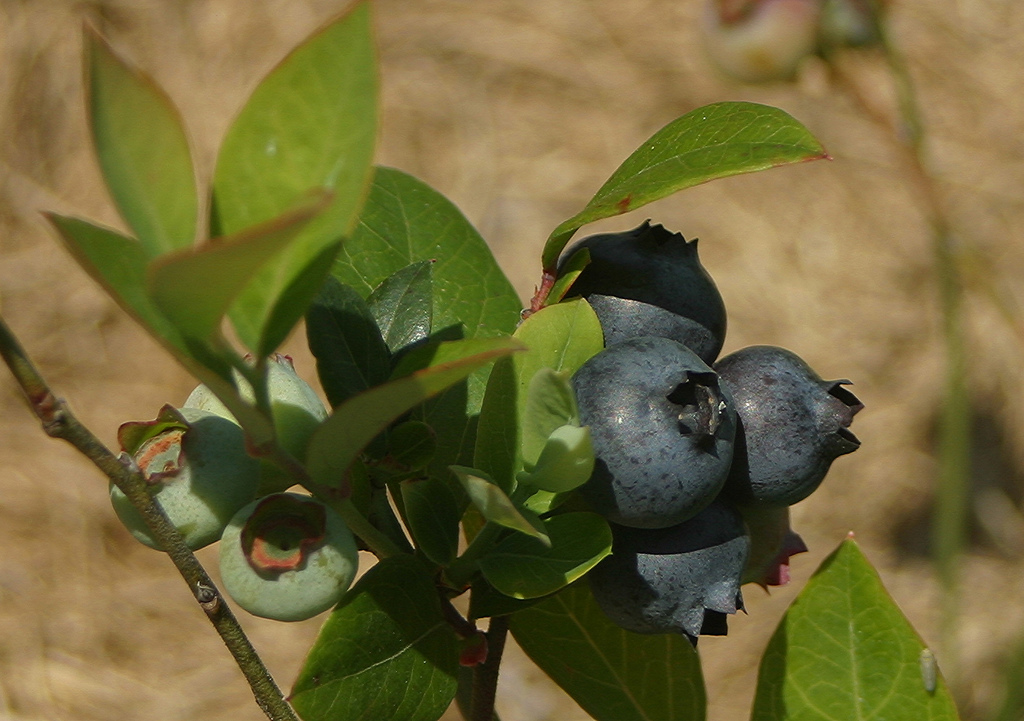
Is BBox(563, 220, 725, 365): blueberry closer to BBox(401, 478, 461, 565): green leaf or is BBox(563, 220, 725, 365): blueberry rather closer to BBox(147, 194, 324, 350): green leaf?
BBox(401, 478, 461, 565): green leaf

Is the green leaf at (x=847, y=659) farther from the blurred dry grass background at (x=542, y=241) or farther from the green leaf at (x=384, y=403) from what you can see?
the blurred dry grass background at (x=542, y=241)

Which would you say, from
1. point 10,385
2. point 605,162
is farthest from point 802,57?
point 10,385

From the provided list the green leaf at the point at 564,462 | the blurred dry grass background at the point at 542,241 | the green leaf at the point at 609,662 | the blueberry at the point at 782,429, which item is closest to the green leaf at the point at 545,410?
the green leaf at the point at 564,462

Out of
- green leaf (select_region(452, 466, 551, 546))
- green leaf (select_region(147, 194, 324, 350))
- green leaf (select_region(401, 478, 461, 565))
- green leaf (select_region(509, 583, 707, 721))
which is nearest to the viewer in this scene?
green leaf (select_region(147, 194, 324, 350))

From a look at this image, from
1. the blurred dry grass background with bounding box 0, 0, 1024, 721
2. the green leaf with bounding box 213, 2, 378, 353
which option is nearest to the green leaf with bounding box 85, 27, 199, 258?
the green leaf with bounding box 213, 2, 378, 353

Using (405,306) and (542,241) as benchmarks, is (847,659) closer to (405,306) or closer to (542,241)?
(405,306)

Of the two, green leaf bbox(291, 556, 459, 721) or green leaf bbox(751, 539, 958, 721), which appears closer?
green leaf bbox(291, 556, 459, 721)
